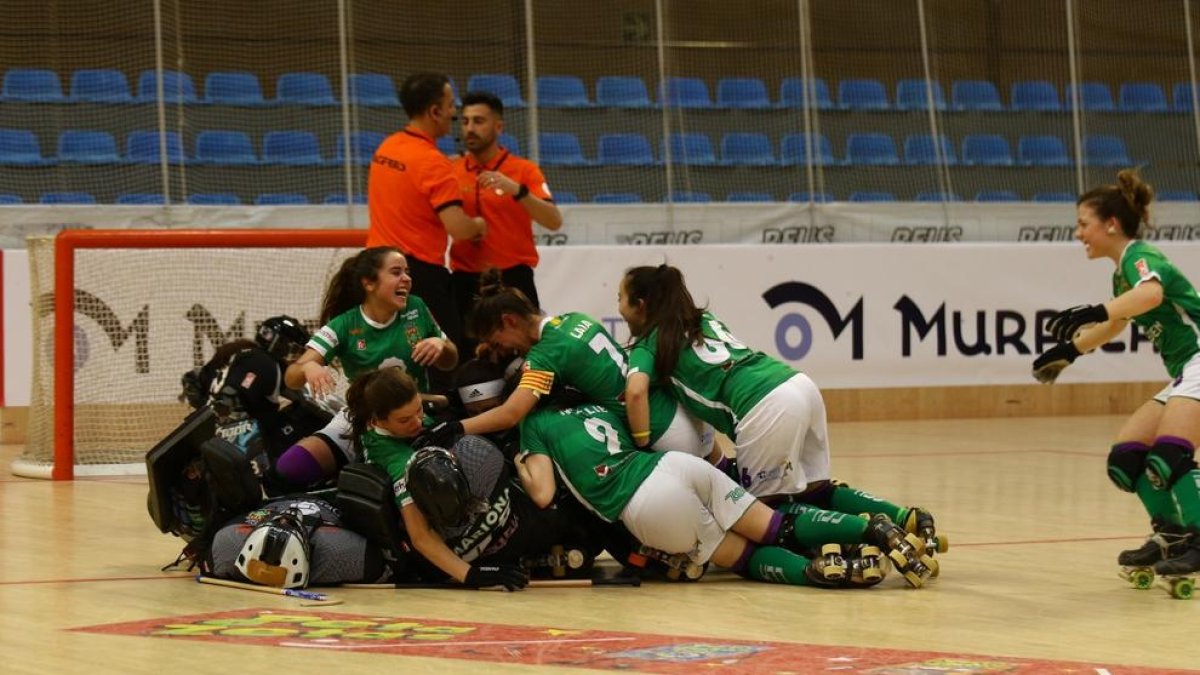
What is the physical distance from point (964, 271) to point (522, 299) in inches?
304

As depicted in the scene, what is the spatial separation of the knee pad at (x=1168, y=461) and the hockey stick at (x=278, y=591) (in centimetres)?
283

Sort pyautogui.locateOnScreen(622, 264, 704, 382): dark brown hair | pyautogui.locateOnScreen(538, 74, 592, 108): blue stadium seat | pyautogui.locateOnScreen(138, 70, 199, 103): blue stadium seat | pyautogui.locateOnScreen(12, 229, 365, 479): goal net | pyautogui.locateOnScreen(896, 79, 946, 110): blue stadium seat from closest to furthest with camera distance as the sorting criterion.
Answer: pyautogui.locateOnScreen(622, 264, 704, 382): dark brown hair, pyautogui.locateOnScreen(12, 229, 365, 479): goal net, pyautogui.locateOnScreen(138, 70, 199, 103): blue stadium seat, pyautogui.locateOnScreen(538, 74, 592, 108): blue stadium seat, pyautogui.locateOnScreen(896, 79, 946, 110): blue stadium seat

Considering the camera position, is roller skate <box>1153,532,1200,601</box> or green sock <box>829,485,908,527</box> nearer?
roller skate <box>1153,532,1200,601</box>

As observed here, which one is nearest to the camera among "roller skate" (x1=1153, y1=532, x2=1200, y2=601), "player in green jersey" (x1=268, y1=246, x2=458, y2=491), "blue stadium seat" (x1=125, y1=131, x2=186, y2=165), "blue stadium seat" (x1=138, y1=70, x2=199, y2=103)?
"roller skate" (x1=1153, y1=532, x2=1200, y2=601)

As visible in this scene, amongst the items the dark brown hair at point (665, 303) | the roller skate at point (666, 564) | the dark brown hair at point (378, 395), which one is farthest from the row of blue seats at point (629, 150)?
the roller skate at point (666, 564)

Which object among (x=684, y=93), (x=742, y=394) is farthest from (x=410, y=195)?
(x=684, y=93)

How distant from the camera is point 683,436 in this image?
21.1 feet

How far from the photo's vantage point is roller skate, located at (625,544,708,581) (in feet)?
19.9

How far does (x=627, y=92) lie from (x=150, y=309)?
588 centimetres

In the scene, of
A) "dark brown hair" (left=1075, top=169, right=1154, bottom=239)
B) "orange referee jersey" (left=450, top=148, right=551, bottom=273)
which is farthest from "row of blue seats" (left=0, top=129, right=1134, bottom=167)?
"dark brown hair" (left=1075, top=169, right=1154, bottom=239)

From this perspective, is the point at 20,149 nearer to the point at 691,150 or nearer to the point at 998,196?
the point at 691,150

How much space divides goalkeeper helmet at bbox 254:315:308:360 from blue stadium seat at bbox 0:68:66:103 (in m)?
7.45

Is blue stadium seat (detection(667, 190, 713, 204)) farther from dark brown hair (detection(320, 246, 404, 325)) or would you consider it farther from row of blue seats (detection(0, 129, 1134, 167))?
dark brown hair (detection(320, 246, 404, 325))

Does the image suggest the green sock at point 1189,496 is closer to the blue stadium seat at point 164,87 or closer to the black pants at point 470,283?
the black pants at point 470,283
